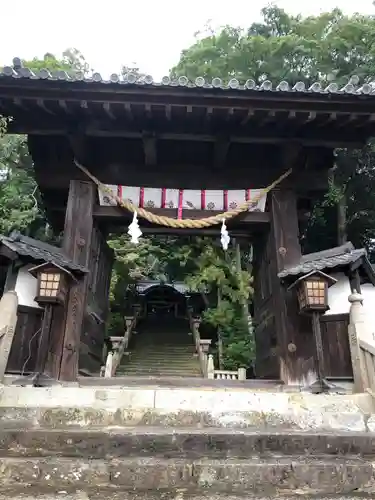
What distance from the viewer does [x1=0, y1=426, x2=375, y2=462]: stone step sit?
3.71 metres

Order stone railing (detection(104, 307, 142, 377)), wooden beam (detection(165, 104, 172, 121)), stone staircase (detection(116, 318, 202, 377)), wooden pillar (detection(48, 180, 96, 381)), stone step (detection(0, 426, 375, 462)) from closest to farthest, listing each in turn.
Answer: stone step (detection(0, 426, 375, 462))
wooden pillar (detection(48, 180, 96, 381))
wooden beam (detection(165, 104, 172, 121))
stone railing (detection(104, 307, 142, 377))
stone staircase (detection(116, 318, 202, 377))

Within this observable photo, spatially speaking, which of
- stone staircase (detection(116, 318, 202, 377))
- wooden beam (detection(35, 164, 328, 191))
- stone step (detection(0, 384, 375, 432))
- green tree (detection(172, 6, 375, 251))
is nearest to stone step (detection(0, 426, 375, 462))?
stone step (detection(0, 384, 375, 432))

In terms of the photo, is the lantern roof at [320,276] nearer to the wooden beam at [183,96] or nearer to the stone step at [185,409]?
the stone step at [185,409]

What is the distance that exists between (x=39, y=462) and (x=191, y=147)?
17.3ft

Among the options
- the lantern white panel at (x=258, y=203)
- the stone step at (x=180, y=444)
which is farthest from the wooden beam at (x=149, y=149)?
the stone step at (x=180, y=444)

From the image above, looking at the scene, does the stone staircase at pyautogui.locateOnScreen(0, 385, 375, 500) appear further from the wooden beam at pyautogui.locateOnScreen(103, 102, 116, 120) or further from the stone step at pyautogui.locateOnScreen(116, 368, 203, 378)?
the stone step at pyautogui.locateOnScreen(116, 368, 203, 378)

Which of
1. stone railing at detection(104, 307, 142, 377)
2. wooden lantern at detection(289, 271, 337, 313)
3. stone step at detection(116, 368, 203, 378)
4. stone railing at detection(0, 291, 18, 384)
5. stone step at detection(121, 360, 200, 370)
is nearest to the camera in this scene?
stone railing at detection(0, 291, 18, 384)

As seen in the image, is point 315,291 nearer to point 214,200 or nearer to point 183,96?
point 214,200

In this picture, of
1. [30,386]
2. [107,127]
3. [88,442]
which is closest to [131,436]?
[88,442]

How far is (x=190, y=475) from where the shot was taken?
11.6 ft

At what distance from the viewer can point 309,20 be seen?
68.1 ft

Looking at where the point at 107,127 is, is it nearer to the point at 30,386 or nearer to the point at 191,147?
the point at 191,147

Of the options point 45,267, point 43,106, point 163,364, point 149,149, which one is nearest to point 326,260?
point 149,149

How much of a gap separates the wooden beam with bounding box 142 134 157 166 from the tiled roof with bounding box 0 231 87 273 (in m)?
2.10
